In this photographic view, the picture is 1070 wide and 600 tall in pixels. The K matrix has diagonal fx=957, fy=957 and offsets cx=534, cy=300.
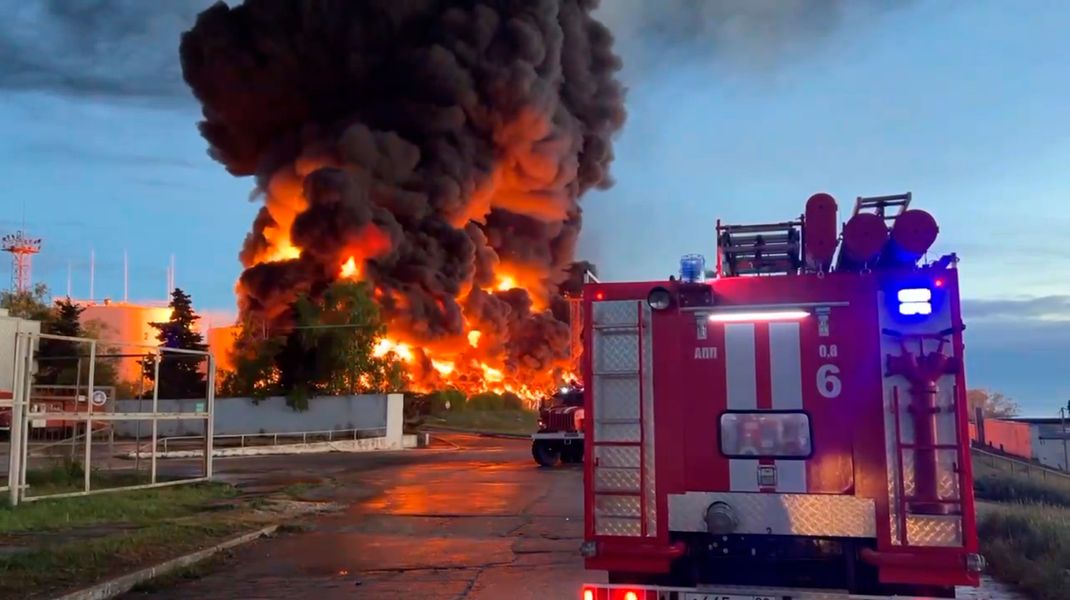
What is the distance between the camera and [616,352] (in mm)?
4875

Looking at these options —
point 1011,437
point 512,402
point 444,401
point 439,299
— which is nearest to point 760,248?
point 1011,437

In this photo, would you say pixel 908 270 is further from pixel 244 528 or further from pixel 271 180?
pixel 271 180

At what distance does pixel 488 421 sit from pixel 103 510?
37178mm

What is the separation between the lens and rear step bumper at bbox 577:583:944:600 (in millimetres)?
4215

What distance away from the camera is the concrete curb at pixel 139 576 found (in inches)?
276

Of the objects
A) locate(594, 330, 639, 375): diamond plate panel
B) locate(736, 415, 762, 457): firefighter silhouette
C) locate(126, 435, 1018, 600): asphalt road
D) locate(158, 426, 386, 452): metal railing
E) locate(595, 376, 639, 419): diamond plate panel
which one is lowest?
locate(126, 435, 1018, 600): asphalt road

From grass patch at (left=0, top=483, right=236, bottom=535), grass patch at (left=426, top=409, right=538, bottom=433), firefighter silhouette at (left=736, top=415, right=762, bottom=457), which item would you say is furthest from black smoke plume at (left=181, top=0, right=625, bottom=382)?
firefighter silhouette at (left=736, top=415, right=762, bottom=457)

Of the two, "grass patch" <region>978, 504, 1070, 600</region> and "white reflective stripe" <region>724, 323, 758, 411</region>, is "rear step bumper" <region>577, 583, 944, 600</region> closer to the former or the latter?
"white reflective stripe" <region>724, 323, 758, 411</region>

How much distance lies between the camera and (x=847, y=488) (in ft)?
15.0

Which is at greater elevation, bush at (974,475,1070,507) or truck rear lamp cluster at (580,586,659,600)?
truck rear lamp cluster at (580,586,659,600)

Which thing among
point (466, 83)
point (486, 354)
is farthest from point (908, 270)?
point (486, 354)

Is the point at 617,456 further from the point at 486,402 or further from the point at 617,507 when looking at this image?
the point at 486,402

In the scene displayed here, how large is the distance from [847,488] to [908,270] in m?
1.07

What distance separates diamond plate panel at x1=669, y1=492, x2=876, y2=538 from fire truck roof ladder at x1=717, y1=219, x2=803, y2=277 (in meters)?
1.77
